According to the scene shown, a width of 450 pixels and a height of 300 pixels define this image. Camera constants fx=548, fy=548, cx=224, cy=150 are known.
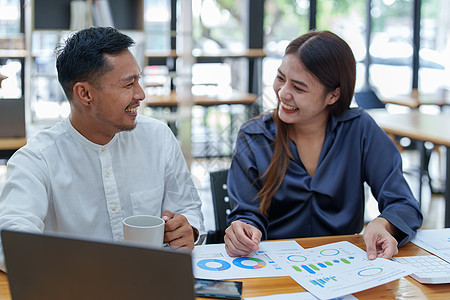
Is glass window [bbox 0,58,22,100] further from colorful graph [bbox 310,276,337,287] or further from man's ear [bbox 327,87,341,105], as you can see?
colorful graph [bbox 310,276,337,287]

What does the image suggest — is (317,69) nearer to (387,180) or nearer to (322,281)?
(387,180)

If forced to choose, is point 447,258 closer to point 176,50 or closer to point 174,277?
point 174,277

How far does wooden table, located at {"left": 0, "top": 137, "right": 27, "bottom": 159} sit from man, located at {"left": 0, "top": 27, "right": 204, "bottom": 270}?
132cm

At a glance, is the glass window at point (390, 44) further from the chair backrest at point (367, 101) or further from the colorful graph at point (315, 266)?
the colorful graph at point (315, 266)

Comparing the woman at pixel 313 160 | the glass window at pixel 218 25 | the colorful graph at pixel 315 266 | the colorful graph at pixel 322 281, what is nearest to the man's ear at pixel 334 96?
the woman at pixel 313 160

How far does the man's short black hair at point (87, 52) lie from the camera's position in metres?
1.54

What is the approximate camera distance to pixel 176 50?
596 cm

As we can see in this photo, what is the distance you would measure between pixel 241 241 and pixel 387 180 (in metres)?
0.60

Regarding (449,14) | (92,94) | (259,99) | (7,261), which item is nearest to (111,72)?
(92,94)

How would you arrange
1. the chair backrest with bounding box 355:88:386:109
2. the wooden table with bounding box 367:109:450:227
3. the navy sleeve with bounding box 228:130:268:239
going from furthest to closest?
the chair backrest with bounding box 355:88:386:109
the wooden table with bounding box 367:109:450:227
the navy sleeve with bounding box 228:130:268:239

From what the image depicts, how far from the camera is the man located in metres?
1.55

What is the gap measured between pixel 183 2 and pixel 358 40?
9.32 feet

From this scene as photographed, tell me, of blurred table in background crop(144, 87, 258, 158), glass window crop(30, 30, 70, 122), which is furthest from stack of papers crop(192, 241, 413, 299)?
glass window crop(30, 30, 70, 122)

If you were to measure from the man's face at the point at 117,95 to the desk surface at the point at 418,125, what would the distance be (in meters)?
2.00
